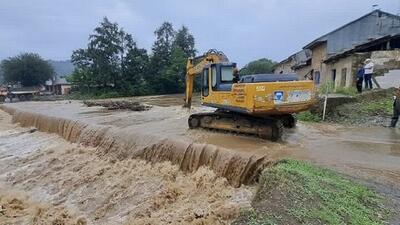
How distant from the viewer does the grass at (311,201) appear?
5.14m

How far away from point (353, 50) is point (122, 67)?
40.2m

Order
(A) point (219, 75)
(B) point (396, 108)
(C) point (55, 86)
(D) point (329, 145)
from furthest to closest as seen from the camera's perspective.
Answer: (C) point (55, 86) → (B) point (396, 108) → (A) point (219, 75) → (D) point (329, 145)

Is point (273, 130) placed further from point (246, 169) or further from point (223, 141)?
point (246, 169)

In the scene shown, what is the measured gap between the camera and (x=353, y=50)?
77.4 ft

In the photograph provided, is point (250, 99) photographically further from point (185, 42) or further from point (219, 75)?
point (185, 42)

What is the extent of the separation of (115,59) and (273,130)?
49.3 metres

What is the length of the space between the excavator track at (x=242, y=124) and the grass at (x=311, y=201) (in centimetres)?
349

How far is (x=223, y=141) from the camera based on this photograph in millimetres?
10812

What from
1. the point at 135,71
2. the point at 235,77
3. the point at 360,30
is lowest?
the point at 235,77

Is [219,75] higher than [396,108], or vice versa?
[219,75]

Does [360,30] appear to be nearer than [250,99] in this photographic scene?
No

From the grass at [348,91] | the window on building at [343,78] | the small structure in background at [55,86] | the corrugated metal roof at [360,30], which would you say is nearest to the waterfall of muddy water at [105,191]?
the grass at [348,91]

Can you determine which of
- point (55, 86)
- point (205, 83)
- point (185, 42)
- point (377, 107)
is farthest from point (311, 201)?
point (55, 86)

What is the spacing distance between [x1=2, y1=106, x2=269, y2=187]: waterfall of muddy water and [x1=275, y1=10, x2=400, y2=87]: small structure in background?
14454 mm
